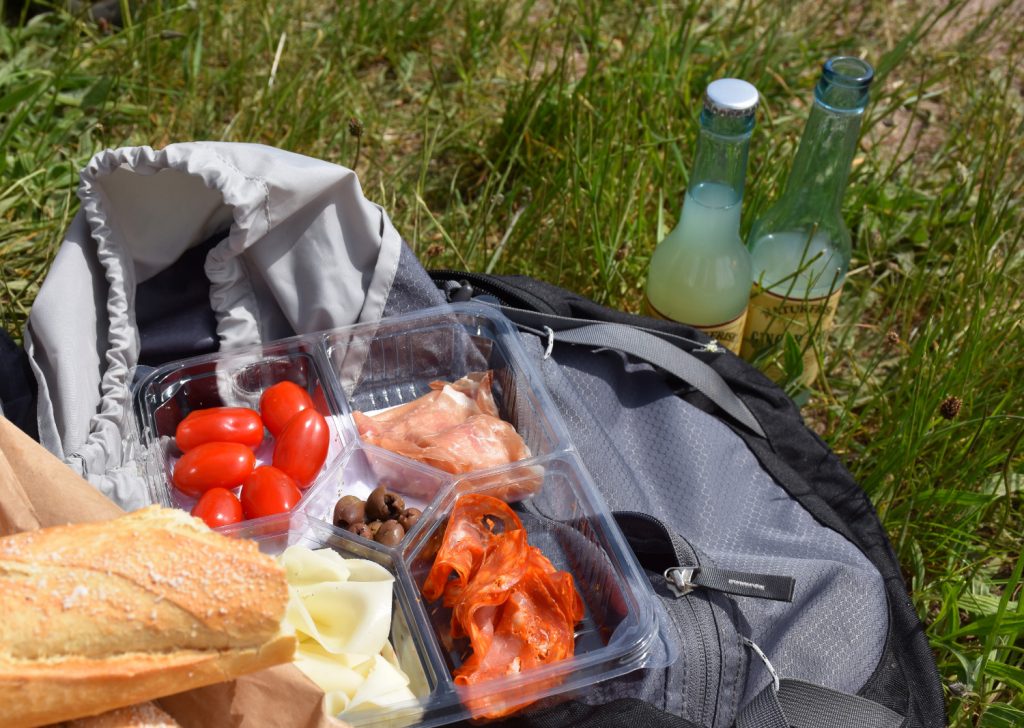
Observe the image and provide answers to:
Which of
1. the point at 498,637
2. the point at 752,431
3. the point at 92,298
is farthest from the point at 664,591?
the point at 92,298

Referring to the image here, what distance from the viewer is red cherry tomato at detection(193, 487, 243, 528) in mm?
1586

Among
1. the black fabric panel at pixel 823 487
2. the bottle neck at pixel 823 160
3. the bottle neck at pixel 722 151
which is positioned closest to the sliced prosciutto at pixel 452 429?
the black fabric panel at pixel 823 487

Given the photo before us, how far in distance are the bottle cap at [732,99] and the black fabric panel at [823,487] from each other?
1.35ft

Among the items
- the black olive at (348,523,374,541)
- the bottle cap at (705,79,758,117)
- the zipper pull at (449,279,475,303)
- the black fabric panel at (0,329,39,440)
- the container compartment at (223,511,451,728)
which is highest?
the bottle cap at (705,79,758,117)

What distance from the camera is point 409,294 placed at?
1.90 meters

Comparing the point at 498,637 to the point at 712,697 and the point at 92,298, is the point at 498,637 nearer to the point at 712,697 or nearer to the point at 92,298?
the point at 712,697

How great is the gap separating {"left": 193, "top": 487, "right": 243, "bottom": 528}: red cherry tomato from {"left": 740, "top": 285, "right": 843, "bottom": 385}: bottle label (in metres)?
1.11

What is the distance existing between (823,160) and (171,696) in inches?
59.1

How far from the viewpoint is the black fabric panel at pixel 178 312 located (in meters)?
1.80

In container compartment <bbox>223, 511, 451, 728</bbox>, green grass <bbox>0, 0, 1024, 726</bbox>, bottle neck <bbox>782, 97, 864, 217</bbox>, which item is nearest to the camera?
container compartment <bbox>223, 511, 451, 728</bbox>

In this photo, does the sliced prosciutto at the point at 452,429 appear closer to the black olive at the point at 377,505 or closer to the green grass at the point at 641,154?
the black olive at the point at 377,505

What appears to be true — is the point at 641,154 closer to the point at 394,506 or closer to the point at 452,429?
the point at 452,429

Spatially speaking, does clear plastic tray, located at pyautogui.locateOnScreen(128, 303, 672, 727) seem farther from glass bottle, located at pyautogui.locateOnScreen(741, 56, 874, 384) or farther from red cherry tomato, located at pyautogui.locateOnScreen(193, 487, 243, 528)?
glass bottle, located at pyautogui.locateOnScreen(741, 56, 874, 384)

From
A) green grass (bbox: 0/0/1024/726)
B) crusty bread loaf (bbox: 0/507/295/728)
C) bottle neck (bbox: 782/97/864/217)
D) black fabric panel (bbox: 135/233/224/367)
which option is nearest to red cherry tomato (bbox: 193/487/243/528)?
black fabric panel (bbox: 135/233/224/367)
